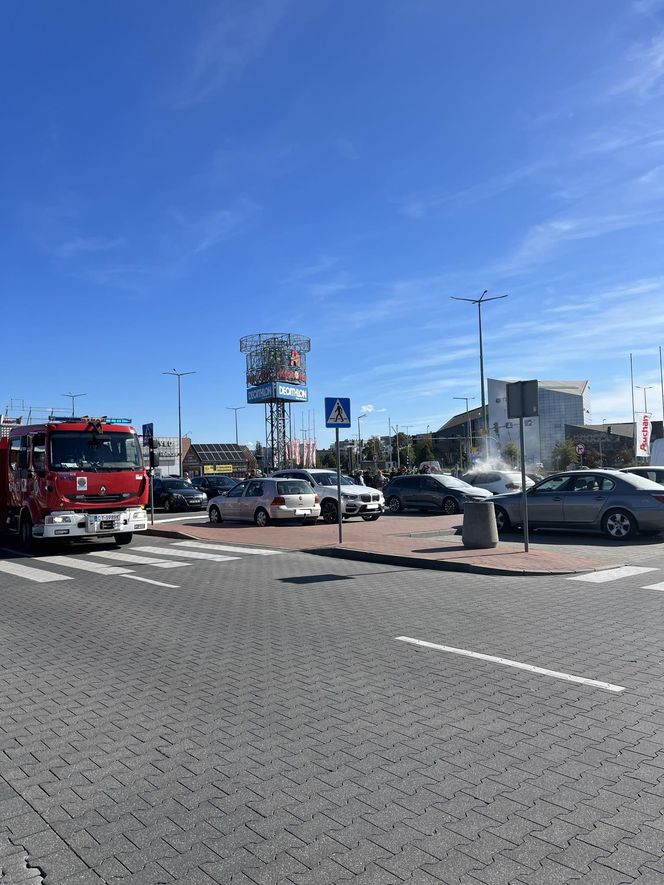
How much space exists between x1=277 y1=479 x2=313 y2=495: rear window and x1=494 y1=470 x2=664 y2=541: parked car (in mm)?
6557

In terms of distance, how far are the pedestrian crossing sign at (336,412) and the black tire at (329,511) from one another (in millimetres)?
7494

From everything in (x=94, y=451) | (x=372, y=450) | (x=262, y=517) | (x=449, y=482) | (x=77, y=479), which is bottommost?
(x=262, y=517)

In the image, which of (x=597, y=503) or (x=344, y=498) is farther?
(x=344, y=498)

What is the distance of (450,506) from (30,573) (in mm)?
14900

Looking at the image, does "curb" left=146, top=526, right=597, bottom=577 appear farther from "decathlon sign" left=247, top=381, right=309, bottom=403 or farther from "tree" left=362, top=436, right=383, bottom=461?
"tree" left=362, top=436, right=383, bottom=461

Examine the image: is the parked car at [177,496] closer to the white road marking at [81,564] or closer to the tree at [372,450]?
the white road marking at [81,564]

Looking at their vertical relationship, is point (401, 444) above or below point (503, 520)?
above

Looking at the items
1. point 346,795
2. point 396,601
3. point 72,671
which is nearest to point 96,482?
point 396,601

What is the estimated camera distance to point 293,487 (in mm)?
21281

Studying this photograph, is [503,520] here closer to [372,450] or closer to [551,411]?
A: [551,411]

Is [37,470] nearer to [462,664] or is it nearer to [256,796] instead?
[462,664]

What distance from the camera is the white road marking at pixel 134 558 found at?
1348 centimetres

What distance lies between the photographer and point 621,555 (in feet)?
43.0

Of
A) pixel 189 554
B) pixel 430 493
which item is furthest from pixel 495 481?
pixel 189 554
